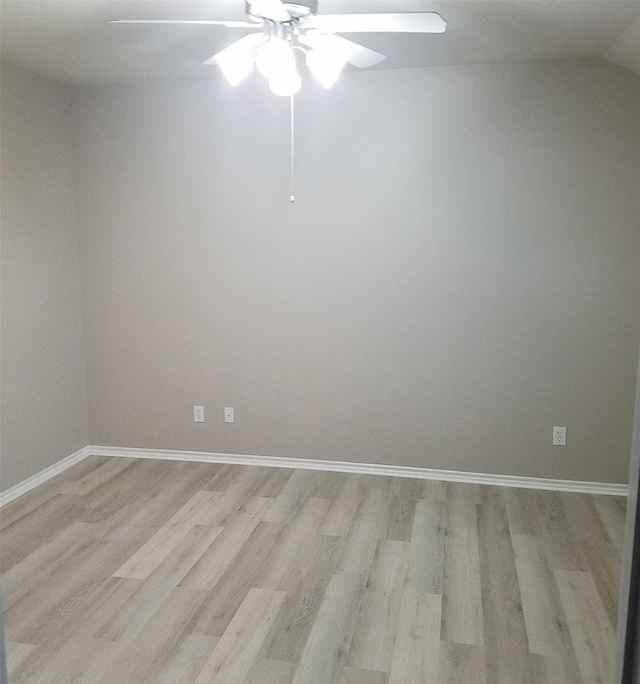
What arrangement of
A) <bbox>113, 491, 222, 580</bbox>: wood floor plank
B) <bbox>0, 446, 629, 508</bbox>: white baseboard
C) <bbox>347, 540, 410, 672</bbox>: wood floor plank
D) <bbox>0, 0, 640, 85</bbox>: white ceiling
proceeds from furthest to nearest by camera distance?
<bbox>0, 446, 629, 508</bbox>: white baseboard, <bbox>113, 491, 222, 580</bbox>: wood floor plank, <bbox>0, 0, 640, 85</bbox>: white ceiling, <bbox>347, 540, 410, 672</bbox>: wood floor plank

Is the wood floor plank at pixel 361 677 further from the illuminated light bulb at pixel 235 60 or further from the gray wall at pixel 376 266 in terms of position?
the illuminated light bulb at pixel 235 60

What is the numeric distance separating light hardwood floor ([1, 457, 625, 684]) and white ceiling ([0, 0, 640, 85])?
2407mm

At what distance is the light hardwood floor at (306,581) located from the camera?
2293 millimetres

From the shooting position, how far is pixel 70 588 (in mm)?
2766

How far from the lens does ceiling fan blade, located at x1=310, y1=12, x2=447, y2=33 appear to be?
2.20 metres

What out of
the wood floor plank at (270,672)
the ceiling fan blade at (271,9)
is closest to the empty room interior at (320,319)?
the wood floor plank at (270,672)

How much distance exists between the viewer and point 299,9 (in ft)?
7.29

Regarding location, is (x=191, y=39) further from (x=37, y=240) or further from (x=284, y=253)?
(x=37, y=240)

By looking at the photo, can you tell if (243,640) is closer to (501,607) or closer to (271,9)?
(501,607)

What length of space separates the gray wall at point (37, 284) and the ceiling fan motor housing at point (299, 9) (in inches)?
78.1

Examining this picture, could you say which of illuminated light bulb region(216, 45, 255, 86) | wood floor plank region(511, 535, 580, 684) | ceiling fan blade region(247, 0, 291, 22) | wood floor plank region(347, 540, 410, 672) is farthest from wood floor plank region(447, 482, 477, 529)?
ceiling fan blade region(247, 0, 291, 22)

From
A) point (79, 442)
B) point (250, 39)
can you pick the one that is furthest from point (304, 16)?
point (79, 442)

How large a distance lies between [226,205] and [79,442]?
1885 mm

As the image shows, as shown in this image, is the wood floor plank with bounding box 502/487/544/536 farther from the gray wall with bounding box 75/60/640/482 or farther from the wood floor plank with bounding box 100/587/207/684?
the wood floor plank with bounding box 100/587/207/684
